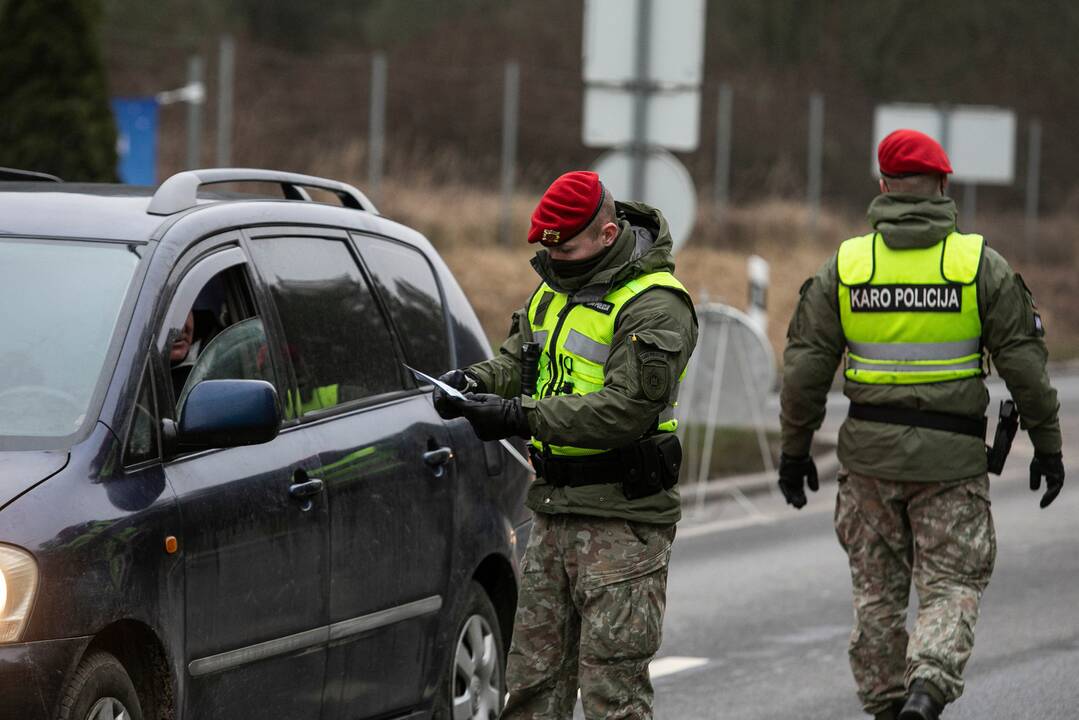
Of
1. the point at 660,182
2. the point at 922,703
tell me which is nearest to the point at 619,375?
the point at 922,703

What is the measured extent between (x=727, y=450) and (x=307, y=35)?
3405cm

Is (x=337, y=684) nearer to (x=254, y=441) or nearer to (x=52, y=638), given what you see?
(x=254, y=441)

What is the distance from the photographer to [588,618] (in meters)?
5.20

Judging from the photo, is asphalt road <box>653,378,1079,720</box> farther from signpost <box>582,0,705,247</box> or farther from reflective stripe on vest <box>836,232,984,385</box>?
signpost <box>582,0,705,247</box>

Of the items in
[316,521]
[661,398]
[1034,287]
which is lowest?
[1034,287]

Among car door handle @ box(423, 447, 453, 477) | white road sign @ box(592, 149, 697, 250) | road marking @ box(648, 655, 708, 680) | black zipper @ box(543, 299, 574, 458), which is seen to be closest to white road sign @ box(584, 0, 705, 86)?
white road sign @ box(592, 149, 697, 250)

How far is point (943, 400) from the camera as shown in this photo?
643 centimetres

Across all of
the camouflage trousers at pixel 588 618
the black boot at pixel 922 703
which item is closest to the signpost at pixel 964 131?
the black boot at pixel 922 703

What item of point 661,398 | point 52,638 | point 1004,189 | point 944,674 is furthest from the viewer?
point 1004,189

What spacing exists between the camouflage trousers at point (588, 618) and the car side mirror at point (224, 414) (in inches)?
38.0

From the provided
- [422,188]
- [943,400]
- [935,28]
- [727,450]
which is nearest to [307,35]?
[935,28]

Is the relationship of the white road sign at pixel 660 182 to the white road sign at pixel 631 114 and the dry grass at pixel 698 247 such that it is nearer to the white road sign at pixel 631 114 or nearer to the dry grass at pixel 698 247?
the white road sign at pixel 631 114

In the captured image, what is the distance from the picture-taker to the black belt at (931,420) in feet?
21.1

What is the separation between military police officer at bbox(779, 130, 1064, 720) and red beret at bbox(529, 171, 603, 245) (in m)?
1.56
